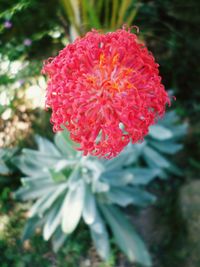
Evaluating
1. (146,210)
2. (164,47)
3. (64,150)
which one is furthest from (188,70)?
(64,150)

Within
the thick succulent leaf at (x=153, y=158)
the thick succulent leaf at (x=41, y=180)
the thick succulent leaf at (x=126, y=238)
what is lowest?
the thick succulent leaf at (x=126, y=238)

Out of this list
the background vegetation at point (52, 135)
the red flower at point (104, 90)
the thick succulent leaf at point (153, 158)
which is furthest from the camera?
the thick succulent leaf at point (153, 158)

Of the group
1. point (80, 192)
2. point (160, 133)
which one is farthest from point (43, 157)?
point (160, 133)

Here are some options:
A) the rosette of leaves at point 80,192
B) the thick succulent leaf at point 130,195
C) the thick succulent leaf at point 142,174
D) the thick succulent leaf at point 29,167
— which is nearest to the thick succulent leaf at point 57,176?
the rosette of leaves at point 80,192

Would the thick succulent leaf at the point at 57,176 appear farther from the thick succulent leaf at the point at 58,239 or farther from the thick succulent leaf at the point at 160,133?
the thick succulent leaf at the point at 160,133

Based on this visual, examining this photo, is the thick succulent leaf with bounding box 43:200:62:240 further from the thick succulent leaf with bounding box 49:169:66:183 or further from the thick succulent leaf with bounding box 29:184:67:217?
the thick succulent leaf with bounding box 49:169:66:183

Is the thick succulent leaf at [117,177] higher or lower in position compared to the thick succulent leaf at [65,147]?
lower

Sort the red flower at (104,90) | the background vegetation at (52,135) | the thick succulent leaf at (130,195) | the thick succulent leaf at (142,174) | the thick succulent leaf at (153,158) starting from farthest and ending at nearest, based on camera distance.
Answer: the thick succulent leaf at (153,158) → the thick succulent leaf at (142,174) → the thick succulent leaf at (130,195) → the background vegetation at (52,135) → the red flower at (104,90)
